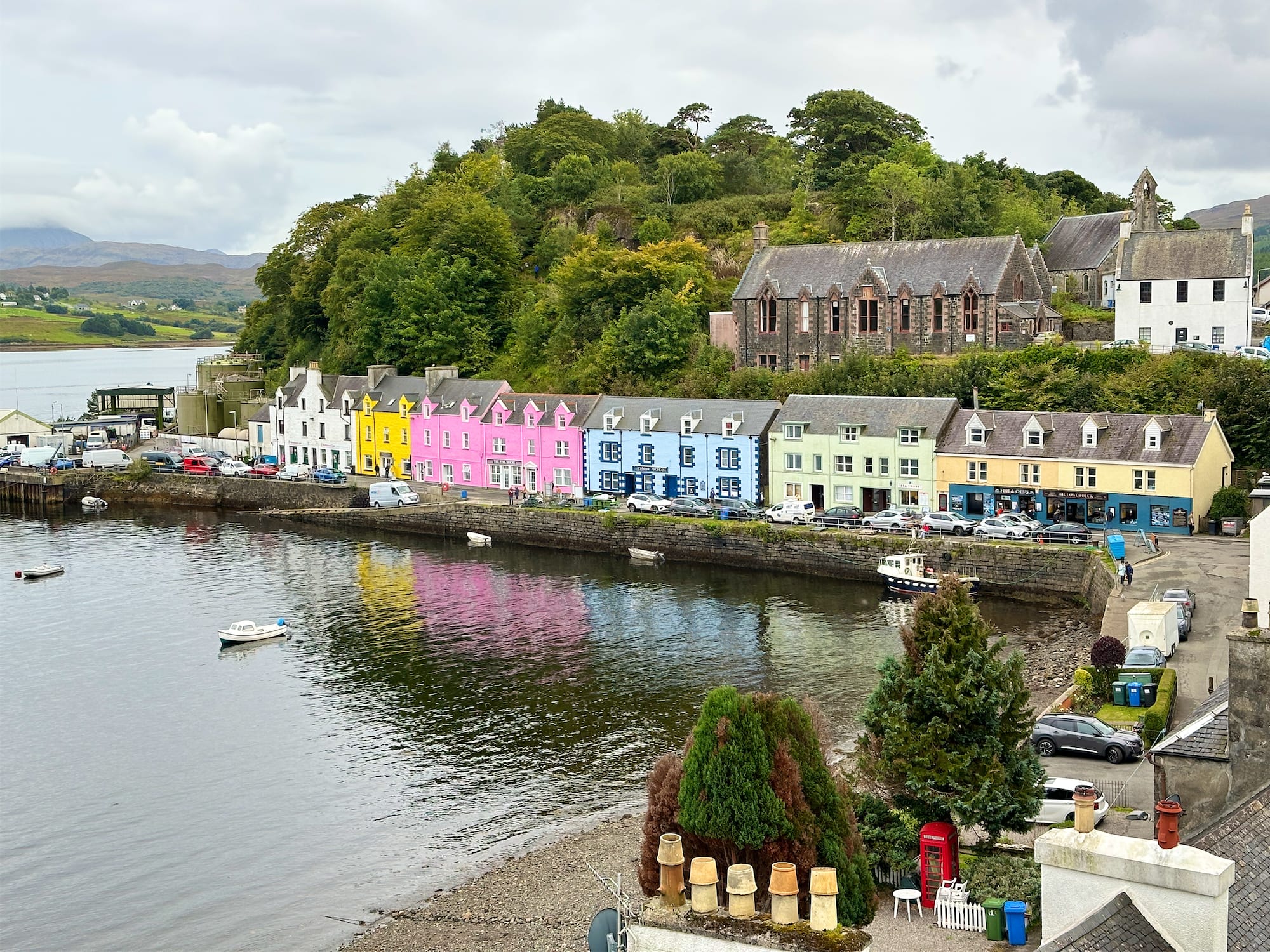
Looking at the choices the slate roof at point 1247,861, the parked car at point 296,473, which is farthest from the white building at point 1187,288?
the slate roof at point 1247,861

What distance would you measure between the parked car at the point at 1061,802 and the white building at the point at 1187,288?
137 ft

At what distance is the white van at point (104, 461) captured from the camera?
83188mm

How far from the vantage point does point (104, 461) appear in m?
83.5

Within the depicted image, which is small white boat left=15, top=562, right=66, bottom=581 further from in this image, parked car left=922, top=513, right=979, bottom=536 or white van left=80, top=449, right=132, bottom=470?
parked car left=922, top=513, right=979, bottom=536

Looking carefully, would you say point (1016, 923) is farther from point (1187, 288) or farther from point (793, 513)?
point (1187, 288)

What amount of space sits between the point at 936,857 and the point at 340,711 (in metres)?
20.8

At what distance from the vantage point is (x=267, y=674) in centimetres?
4119

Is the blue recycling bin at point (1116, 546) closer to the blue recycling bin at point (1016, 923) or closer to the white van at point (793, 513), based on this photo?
the white van at point (793, 513)

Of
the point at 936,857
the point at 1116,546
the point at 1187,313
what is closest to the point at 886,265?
the point at 1187,313

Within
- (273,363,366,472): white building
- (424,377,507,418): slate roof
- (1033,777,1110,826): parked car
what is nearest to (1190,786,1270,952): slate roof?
(1033,777,1110,826): parked car

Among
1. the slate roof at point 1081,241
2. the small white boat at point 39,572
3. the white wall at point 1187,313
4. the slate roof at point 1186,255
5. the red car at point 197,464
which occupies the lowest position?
the small white boat at point 39,572

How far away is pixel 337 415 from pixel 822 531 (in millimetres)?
36882

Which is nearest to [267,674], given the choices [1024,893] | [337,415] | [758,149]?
[1024,893]

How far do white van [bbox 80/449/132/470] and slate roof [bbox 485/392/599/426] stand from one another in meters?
28.6
